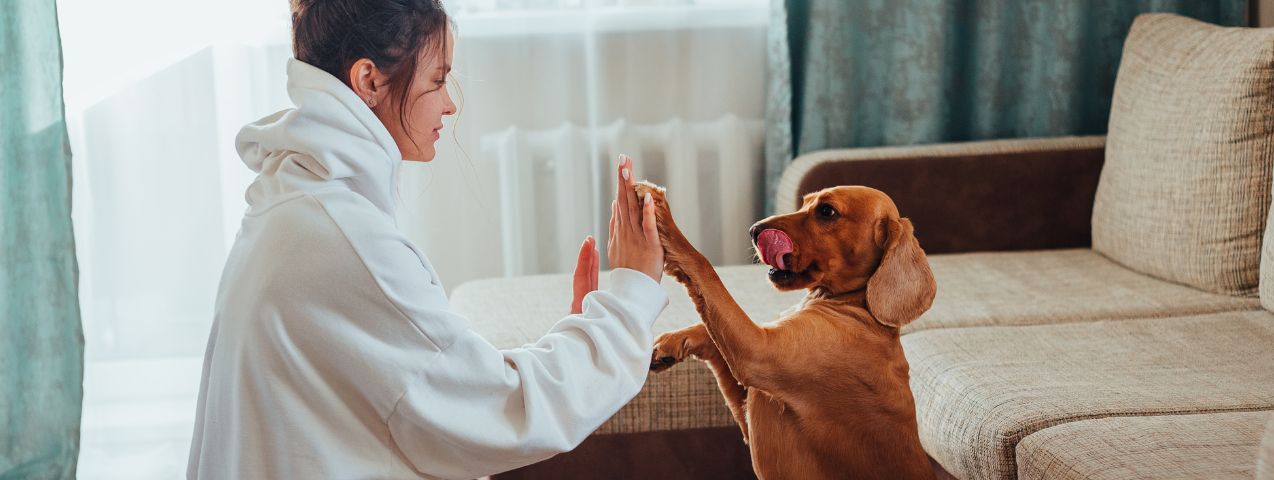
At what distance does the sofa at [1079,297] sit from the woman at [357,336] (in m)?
0.59

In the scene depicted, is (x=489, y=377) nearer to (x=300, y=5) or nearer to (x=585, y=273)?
(x=585, y=273)

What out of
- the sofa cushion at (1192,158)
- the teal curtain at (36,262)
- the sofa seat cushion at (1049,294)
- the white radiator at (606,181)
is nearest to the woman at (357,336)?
the sofa seat cushion at (1049,294)

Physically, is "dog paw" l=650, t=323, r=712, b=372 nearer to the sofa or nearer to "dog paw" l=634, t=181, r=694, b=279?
"dog paw" l=634, t=181, r=694, b=279

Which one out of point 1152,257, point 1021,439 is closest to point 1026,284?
point 1152,257

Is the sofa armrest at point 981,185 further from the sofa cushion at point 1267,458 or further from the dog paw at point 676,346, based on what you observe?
the sofa cushion at point 1267,458

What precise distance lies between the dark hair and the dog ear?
1.98 ft

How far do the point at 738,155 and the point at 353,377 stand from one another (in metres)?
1.91

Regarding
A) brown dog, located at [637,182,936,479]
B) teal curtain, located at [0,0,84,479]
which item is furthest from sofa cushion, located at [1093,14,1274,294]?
teal curtain, located at [0,0,84,479]

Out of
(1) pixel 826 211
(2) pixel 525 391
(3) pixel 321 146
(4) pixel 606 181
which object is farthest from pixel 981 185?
(3) pixel 321 146

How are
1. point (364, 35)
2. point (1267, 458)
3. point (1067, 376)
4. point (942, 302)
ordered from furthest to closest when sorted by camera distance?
point (942, 302), point (1067, 376), point (364, 35), point (1267, 458)

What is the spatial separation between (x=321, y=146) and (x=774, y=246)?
55cm

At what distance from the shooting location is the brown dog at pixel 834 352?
4.75 feet

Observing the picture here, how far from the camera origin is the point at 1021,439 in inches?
60.2

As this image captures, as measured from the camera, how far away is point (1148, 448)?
1381 mm
